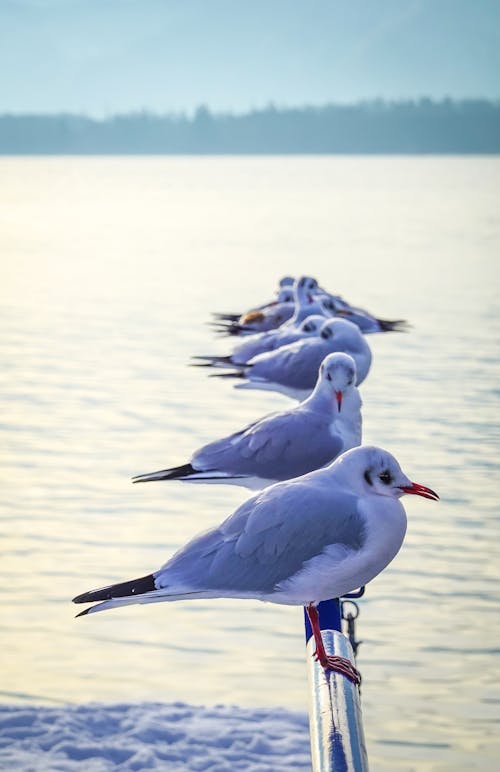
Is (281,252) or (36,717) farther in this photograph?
(281,252)

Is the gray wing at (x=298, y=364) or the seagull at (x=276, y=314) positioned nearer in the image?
the gray wing at (x=298, y=364)

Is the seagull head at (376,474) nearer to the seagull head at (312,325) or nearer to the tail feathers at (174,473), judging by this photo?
the tail feathers at (174,473)

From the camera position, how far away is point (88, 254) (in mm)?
28266

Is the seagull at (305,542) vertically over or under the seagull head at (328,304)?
under

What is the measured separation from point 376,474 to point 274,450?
6.60 ft

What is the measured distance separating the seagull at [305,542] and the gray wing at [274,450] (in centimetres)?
169

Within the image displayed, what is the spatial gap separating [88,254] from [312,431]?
891 inches

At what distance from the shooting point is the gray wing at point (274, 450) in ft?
19.7

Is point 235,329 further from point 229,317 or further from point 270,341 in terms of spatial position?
point 270,341

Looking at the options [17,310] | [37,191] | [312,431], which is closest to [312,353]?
[312,431]

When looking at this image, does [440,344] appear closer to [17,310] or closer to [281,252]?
[17,310]

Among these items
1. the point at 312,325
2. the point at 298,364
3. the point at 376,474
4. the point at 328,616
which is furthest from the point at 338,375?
the point at 312,325

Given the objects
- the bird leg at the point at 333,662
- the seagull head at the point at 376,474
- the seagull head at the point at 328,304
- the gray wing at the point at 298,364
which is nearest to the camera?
the bird leg at the point at 333,662

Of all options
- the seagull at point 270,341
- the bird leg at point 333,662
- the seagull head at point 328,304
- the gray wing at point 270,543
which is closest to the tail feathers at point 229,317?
the seagull head at point 328,304
